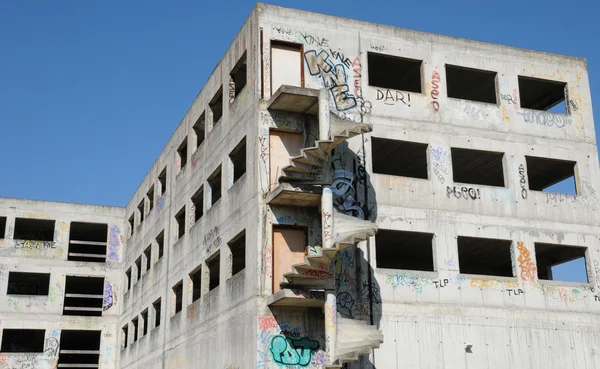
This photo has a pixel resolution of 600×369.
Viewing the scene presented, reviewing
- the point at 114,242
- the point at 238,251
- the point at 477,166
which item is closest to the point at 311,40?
the point at 477,166

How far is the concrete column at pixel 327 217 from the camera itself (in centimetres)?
1862

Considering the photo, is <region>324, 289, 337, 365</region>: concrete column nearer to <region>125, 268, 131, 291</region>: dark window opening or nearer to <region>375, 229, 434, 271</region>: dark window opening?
<region>375, 229, 434, 271</region>: dark window opening

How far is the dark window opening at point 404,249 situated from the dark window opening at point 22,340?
2291 cm

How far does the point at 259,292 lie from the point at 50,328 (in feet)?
74.5

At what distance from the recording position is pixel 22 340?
142ft

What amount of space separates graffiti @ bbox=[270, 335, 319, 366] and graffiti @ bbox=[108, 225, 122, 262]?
77.0 feet

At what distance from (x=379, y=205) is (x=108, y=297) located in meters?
23.0

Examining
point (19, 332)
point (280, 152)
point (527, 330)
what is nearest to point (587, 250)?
point (527, 330)

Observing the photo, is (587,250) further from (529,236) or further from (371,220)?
(371,220)

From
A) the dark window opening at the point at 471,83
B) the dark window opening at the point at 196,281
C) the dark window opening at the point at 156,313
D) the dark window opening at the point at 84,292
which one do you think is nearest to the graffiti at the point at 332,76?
the dark window opening at the point at 471,83

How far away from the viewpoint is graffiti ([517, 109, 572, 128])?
24.2 metres

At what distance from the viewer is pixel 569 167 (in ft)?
83.8

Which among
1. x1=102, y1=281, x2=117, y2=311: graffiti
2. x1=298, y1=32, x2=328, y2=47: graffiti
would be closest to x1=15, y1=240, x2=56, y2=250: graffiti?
x1=102, y1=281, x2=117, y2=311: graffiti

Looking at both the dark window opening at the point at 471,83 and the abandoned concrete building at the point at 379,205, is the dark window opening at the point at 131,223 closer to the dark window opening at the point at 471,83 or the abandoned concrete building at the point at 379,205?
the abandoned concrete building at the point at 379,205
